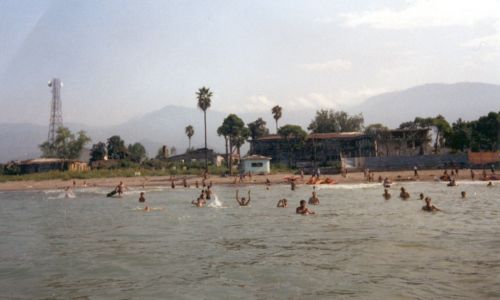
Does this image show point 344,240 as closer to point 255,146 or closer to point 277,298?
point 277,298

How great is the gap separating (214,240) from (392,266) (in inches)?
311

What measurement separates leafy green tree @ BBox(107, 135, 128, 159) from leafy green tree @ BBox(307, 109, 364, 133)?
40823mm

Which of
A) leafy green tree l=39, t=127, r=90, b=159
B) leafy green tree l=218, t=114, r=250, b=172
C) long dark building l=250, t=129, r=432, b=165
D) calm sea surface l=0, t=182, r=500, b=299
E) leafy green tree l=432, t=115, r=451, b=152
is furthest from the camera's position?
leafy green tree l=39, t=127, r=90, b=159

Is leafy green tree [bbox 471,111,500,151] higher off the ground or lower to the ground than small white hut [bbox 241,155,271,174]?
higher

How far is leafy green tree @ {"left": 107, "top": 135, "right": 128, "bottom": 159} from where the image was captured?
93938 mm

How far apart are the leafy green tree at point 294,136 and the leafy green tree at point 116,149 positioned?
105 ft

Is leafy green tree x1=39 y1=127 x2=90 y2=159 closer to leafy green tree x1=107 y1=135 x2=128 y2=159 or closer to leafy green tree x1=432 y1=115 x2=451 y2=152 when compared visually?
leafy green tree x1=107 y1=135 x2=128 y2=159

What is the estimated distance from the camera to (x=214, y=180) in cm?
6153

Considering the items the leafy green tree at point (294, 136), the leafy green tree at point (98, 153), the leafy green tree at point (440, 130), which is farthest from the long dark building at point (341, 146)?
the leafy green tree at point (98, 153)

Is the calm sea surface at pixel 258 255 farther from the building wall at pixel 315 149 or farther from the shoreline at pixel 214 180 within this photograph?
the building wall at pixel 315 149

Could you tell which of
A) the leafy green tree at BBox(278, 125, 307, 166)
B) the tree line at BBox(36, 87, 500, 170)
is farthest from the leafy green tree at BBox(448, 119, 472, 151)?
the leafy green tree at BBox(278, 125, 307, 166)

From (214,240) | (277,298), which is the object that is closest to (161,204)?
(214,240)

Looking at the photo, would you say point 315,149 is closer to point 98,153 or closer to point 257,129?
point 257,129

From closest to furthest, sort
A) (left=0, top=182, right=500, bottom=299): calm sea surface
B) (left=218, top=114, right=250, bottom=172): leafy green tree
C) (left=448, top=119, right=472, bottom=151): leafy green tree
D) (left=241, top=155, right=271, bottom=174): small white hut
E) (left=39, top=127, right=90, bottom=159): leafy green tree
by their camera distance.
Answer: (left=0, top=182, right=500, bottom=299): calm sea surface, (left=241, top=155, right=271, bottom=174): small white hut, (left=448, top=119, right=472, bottom=151): leafy green tree, (left=218, top=114, right=250, bottom=172): leafy green tree, (left=39, top=127, right=90, bottom=159): leafy green tree
